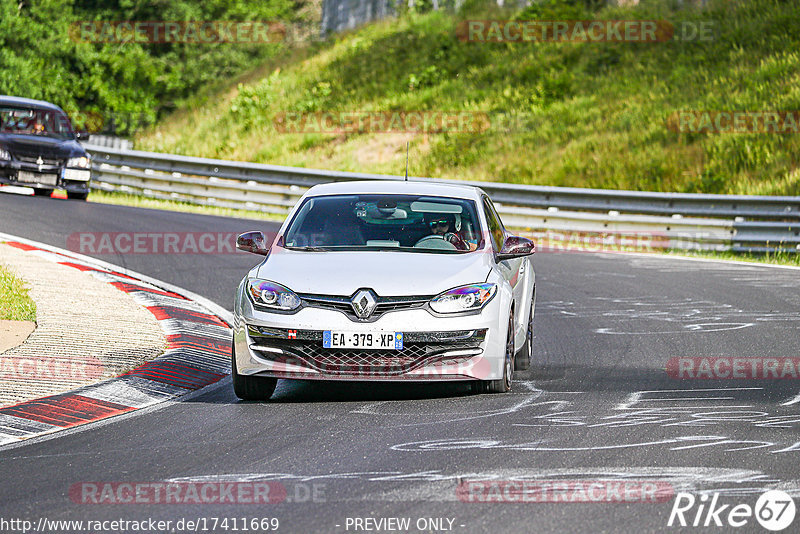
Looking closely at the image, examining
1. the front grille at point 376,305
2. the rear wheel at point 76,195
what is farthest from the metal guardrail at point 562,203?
the front grille at point 376,305

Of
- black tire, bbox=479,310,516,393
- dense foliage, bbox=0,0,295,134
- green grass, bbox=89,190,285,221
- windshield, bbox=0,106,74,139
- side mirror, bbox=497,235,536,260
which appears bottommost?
green grass, bbox=89,190,285,221

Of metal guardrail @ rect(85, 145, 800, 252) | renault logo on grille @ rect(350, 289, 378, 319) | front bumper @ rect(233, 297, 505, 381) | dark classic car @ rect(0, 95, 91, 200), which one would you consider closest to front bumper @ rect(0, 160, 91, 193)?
dark classic car @ rect(0, 95, 91, 200)

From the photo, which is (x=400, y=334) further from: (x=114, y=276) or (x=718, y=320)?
(x=114, y=276)

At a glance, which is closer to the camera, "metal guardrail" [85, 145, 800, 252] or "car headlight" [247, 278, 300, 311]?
"car headlight" [247, 278, 300, 311]

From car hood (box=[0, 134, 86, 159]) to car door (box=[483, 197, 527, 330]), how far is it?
14.7 meters

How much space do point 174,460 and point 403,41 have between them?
36.3 m

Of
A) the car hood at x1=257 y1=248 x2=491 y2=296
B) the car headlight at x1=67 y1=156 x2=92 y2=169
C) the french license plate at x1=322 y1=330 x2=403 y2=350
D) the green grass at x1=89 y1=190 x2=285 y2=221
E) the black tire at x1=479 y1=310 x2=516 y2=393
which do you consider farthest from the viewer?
the green grass at x1=89 y1=190 x2=285 y2=221

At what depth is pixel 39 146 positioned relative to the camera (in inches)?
898

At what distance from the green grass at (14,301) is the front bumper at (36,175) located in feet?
36.1

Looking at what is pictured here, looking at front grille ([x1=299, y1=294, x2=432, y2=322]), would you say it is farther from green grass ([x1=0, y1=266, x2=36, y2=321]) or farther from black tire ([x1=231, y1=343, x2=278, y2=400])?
green grass ([x1=0, y1=266, x2=36, y2=321])

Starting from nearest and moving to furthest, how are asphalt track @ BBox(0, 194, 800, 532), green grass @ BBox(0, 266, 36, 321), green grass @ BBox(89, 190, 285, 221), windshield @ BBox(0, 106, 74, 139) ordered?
asphalt track @ BBox(0, 194, 800, 532)
green grass @ BBox(0, 266, 36, 321)
windshield @ BBox(0, 106, 74, 139)
green grass @ BBox(89, 190, 285, 221)

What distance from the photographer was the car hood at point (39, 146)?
2262 cm

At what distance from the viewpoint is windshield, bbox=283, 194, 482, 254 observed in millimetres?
8953

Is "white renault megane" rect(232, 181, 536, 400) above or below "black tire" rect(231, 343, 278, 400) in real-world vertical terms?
above
